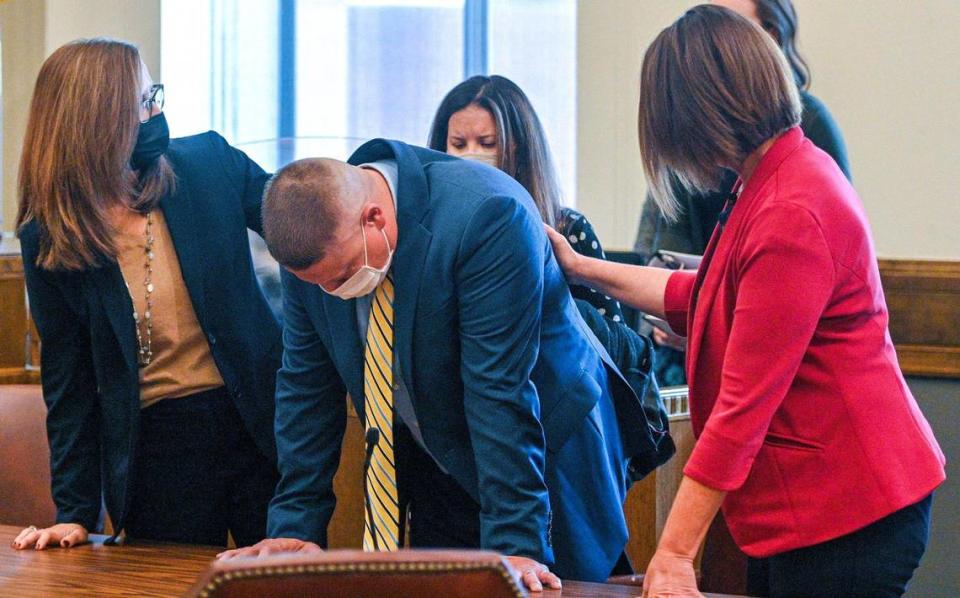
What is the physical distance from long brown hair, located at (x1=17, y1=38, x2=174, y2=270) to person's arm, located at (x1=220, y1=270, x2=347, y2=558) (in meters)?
0.46

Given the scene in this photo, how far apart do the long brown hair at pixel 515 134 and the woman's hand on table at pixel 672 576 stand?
121 centimetres

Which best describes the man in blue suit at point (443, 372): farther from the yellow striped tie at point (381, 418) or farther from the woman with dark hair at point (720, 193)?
the woman with dark hair at point (720, 193)

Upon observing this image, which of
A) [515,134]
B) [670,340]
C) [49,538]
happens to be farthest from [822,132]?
[49,538]

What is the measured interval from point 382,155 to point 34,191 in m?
0.75

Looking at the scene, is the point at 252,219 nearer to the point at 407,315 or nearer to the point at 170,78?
the point at 407,315

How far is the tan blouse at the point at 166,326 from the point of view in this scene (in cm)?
249

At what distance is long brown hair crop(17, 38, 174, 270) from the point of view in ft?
7.87

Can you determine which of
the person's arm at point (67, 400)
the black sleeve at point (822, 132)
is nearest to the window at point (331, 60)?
the black sleeve at point (822, 132)

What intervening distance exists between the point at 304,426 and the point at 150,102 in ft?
2.48

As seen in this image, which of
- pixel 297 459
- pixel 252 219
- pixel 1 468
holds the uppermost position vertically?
pixel 252 219

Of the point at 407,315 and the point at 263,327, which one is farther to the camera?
Result: the point at 263,327

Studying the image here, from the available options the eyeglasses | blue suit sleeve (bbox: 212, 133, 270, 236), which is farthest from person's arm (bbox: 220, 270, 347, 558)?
the eyeglasses

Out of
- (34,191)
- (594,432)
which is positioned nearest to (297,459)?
(594,432)

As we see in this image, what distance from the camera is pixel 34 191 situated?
96.0 inches
